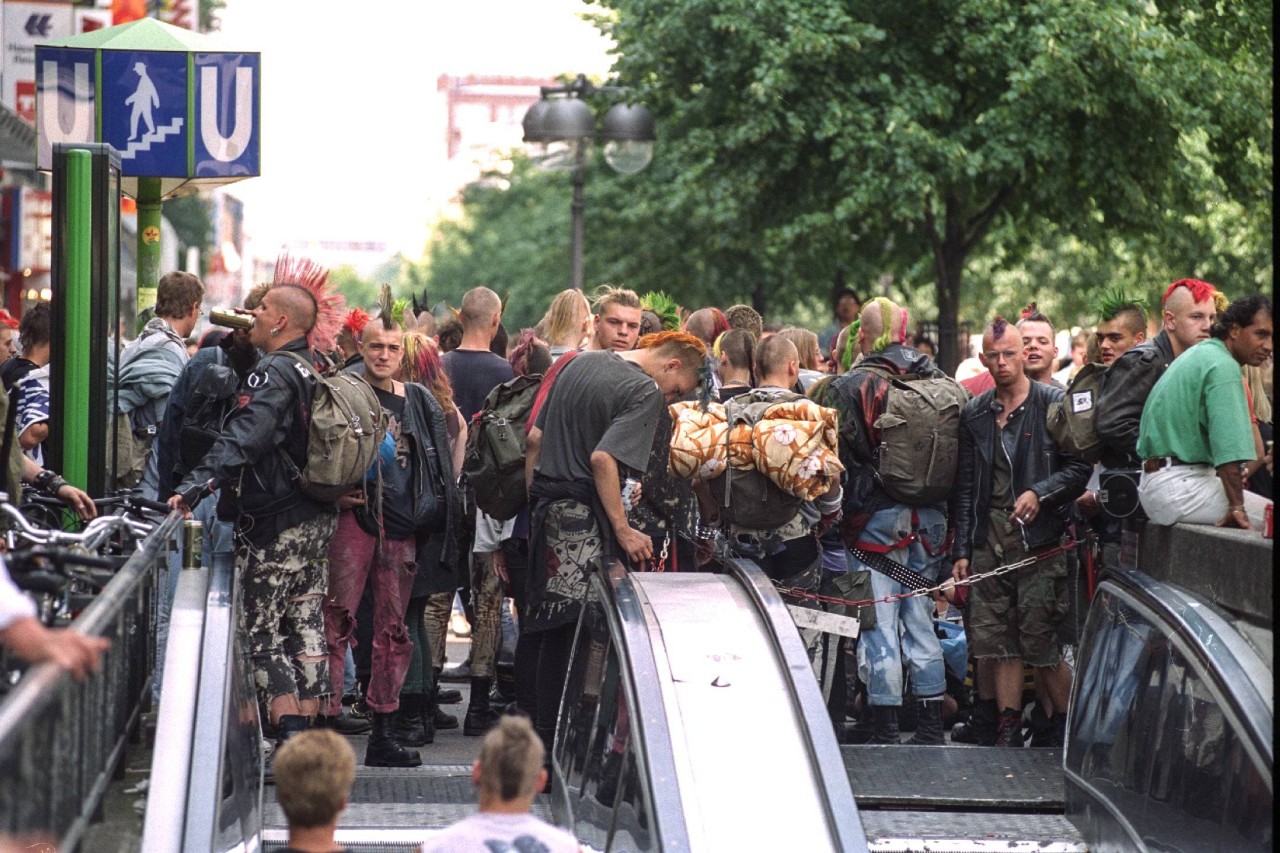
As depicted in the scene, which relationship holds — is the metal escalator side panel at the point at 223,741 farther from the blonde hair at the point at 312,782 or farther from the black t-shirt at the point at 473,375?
the black t-shirt at the point at 473,375

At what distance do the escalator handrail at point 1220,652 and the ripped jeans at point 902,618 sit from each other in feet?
8.88

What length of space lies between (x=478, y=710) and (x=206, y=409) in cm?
215

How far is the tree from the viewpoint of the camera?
18.4 meters

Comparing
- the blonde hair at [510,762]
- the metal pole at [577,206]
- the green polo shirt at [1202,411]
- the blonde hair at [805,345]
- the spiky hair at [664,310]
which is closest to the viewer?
the blonde hair at [510,762]

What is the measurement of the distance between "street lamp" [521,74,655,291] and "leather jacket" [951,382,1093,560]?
9.14 m

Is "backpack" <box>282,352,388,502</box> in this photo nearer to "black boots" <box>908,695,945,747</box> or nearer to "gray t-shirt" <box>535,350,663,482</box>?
"gray t-shirt" <box>535,350,663,482</box>

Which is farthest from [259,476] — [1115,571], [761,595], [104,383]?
[1115,571]

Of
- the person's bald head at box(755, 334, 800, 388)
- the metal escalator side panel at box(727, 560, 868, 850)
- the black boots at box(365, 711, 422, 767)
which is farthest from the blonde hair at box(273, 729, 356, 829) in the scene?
the person's bald head at box(755, 334, 800, 388)

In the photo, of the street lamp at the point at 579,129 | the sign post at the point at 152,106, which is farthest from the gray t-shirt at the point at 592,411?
the street lamp at the point at 579,129

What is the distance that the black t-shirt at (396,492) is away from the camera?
8.07 metres

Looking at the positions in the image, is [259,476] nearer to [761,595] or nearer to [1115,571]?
[761,595]

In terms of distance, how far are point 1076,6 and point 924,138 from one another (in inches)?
73.6

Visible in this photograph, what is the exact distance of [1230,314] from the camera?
23.5 ft

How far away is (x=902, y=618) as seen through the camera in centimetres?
892
